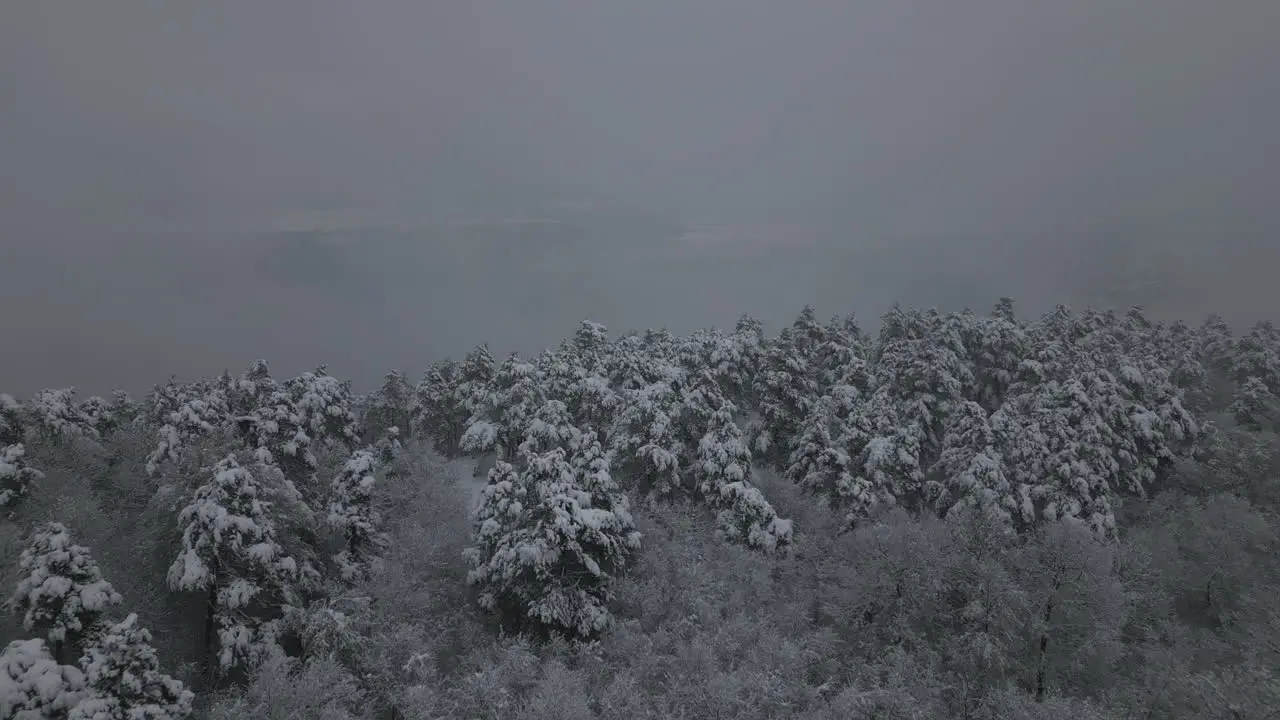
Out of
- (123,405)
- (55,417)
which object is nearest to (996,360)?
(55,417)

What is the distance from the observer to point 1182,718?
22656 millimetres

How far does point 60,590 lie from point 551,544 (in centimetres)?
1478

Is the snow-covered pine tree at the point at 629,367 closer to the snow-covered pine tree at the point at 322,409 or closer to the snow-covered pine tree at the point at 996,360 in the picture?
the snow-covered pine tree at the point at 322,409

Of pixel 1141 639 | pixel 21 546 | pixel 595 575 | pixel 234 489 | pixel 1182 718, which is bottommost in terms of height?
pixel 1141 639

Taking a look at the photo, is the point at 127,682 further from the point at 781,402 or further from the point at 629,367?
the point at 781,402

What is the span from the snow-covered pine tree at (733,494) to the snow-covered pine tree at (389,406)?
121 ft

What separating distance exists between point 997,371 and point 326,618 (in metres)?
50.1

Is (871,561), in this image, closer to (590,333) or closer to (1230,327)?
(590,333)

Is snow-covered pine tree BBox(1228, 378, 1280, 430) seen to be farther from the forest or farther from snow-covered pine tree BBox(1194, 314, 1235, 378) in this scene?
snow-covered pine tree BBox(1194, 314, 1235, 378)

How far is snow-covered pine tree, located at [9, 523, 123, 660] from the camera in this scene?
16016 millimetres

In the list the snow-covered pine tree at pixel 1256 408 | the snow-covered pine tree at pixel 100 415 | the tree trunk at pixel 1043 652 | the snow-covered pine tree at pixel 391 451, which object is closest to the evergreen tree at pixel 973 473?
the tree trunk at pixel 1043 652

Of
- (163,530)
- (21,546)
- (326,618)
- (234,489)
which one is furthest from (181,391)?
(326,618)

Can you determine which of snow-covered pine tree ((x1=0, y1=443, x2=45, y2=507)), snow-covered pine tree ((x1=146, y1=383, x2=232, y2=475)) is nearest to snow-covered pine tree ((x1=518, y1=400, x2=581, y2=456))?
snow-covered pine tree ((x1=146, y1=383, x2=232, y2=475))

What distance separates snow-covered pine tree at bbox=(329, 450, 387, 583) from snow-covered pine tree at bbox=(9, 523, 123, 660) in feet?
36.7
